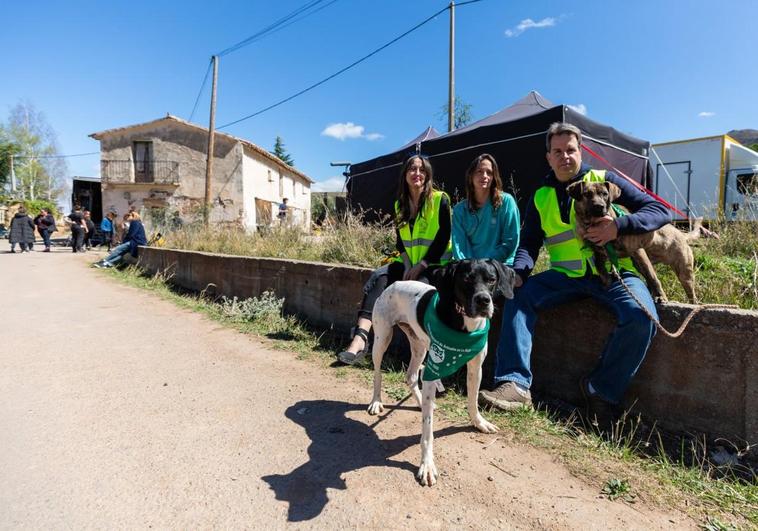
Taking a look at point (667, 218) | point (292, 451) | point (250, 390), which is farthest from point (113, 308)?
point (667, 218)

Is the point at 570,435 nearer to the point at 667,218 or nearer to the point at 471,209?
the point at 667,218

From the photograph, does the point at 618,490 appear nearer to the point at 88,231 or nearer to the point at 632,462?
the point at 632,462

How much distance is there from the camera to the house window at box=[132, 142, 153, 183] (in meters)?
26.8

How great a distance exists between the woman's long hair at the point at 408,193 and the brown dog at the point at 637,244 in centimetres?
119

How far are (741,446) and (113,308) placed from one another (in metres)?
7.35

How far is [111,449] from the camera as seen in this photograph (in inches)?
92.0

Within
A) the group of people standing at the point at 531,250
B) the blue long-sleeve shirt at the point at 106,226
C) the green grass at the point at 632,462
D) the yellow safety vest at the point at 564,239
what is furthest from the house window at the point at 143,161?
the yellow safety vest at the point at 564,239

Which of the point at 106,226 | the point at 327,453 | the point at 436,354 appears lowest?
the point at 327,453

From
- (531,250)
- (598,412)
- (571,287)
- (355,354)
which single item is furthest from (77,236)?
(598,412)

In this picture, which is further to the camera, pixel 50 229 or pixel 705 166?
pixel 50 229

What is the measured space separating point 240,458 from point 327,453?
49 cm

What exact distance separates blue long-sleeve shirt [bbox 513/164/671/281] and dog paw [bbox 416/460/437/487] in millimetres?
1487

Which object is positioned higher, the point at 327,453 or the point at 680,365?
the point at 680,365

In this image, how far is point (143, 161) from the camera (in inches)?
1063
